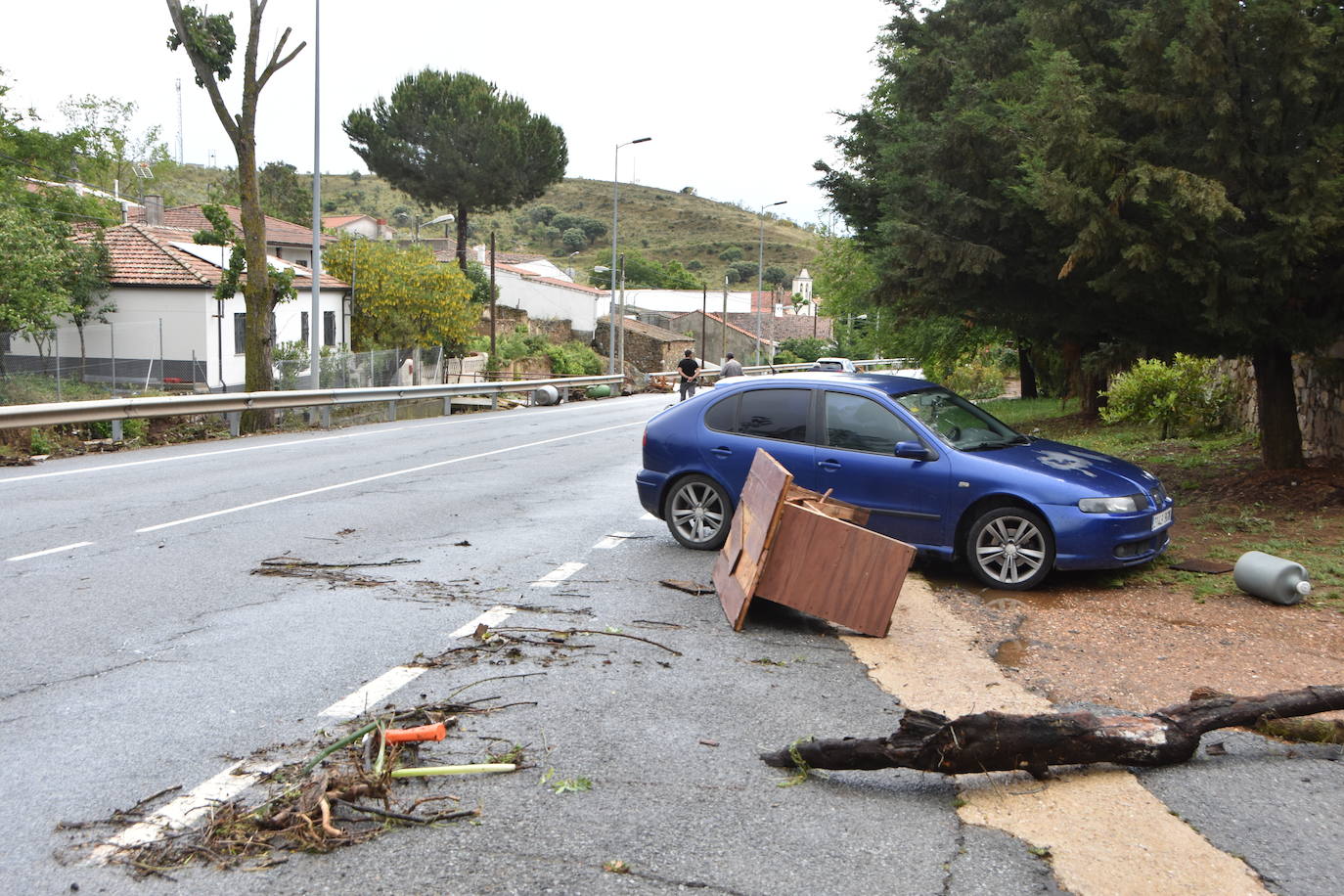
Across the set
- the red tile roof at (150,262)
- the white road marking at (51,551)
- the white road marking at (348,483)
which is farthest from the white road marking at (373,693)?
the red tile roof at (150,262)

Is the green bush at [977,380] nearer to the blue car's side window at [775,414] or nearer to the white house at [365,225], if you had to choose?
the blue car's side window at [775,414]

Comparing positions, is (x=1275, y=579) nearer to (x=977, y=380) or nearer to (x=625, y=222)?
(x=977, y=380)

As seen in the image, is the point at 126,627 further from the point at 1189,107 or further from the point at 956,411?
the point at 1189,107

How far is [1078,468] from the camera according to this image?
8.79 meters

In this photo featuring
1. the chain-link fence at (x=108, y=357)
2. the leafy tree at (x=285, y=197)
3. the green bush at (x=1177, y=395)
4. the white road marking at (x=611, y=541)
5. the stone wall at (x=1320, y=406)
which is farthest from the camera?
the leafy tree at (x=285, y=197)

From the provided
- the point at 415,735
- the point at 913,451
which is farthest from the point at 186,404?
the point at 415,735

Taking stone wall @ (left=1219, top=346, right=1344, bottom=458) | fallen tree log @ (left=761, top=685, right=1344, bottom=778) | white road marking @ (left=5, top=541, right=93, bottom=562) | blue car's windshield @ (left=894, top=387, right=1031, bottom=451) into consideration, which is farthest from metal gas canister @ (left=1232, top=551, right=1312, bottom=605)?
white road marking @ (left=5, top=541, right=93, bottom=562)

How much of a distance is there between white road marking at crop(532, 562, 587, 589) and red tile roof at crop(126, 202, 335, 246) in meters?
47.8

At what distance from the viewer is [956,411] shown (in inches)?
382

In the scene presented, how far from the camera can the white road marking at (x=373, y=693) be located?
5332 millimetres

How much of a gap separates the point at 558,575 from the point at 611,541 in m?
1.70

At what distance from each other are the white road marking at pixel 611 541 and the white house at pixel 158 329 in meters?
28.6

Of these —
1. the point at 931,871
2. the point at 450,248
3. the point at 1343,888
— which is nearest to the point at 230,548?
the point at 931,871

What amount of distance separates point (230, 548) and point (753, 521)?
15.5 feet
